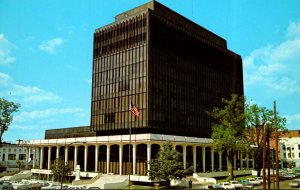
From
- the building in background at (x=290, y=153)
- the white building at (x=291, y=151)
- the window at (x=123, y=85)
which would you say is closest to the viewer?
the window at (x=123, y=85)

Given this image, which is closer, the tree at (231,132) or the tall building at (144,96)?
the tree at (231,132)

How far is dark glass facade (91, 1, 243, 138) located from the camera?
8181cm

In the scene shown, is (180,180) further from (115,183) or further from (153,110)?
(153,110)

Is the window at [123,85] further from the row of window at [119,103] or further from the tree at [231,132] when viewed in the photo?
the tree at [231,132]

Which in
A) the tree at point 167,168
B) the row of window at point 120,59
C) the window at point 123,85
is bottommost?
the tree at point 167,168

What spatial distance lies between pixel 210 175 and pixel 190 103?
1005 inches

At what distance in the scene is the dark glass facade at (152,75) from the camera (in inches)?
3221

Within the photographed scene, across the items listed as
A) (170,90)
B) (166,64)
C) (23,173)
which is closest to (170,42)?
(166,64)

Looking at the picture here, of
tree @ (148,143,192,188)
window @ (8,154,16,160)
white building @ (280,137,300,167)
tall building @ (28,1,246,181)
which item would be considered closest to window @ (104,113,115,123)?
tall building @ (28,1,246,181)

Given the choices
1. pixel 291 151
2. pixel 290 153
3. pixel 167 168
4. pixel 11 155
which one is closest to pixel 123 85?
pixel 167 168

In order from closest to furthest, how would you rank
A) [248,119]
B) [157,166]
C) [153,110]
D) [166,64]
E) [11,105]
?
1. [157,166]
2. [248,119]
3. [153,110]
4. [166,64]
5. [11,105]

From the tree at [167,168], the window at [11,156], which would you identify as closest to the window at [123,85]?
the tree at [167,168]

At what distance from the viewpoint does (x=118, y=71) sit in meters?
88.4

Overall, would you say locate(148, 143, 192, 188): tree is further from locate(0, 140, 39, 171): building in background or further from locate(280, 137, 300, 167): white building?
locate(280, 137, 300, 167): white building
